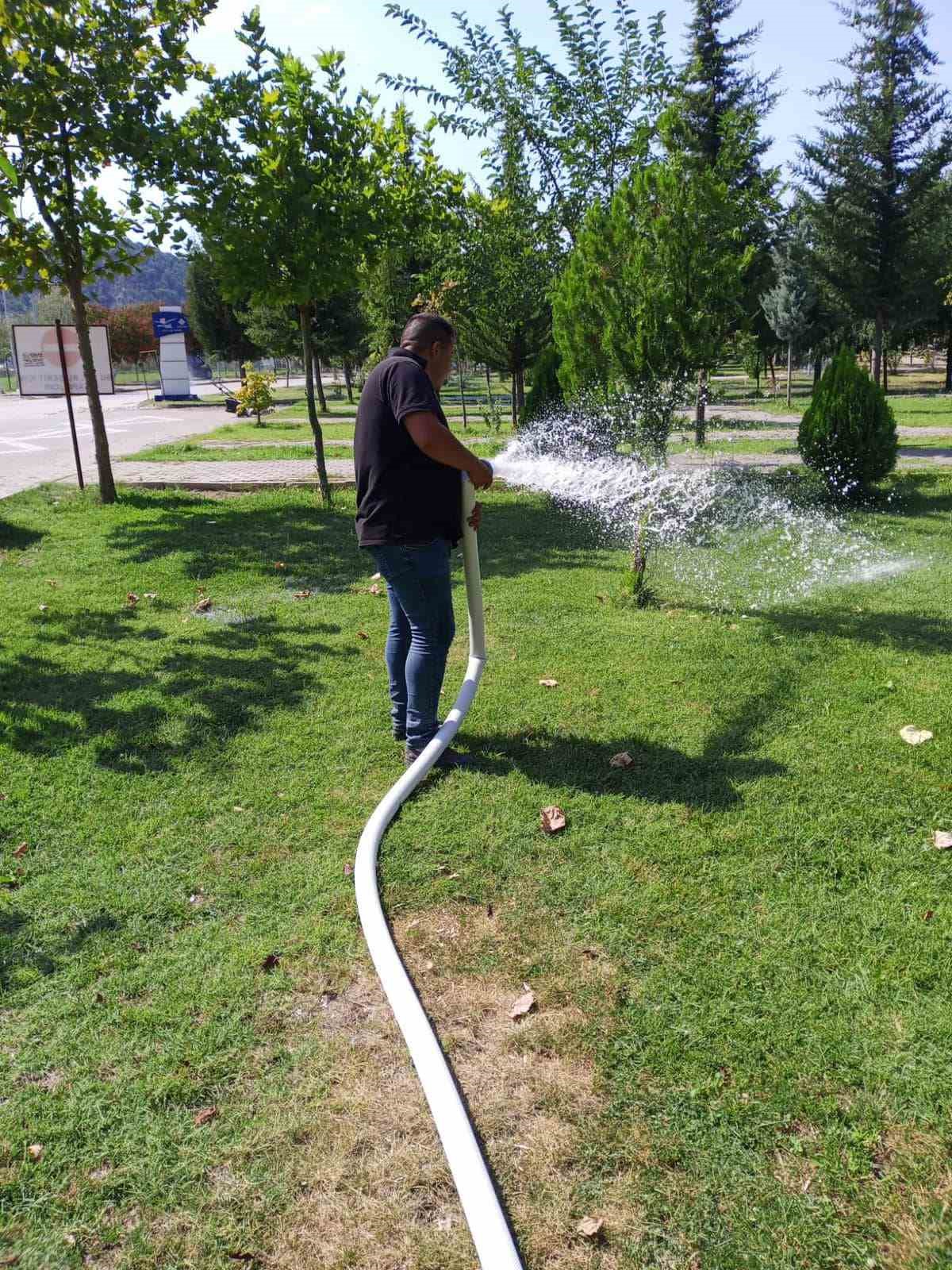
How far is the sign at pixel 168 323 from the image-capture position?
37375 mm

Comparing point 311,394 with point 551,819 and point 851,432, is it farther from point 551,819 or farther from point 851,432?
point 551,819

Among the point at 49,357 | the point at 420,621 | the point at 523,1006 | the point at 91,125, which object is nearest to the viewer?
the point at 523,1006

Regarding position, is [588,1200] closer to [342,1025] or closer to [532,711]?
[342,1025]

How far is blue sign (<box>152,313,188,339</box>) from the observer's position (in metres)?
37.4

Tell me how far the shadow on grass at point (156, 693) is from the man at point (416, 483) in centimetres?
124

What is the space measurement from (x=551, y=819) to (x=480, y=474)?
1.42m

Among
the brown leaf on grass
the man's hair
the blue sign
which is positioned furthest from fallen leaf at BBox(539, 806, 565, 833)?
the blue sign

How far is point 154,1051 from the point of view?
2.40 metres

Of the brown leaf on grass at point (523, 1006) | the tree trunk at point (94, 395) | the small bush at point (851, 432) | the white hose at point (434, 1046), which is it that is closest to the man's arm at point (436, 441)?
the white hose at point (434, 1046)

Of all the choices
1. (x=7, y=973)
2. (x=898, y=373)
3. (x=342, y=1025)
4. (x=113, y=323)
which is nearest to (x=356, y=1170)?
(x=342, y=1025)

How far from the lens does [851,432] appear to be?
35.1 feet

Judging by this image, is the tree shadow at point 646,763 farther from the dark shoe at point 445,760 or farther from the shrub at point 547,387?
the shrub at point 547,387

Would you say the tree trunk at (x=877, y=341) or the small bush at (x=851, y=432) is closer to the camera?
the small bush at (x=851, y=432)

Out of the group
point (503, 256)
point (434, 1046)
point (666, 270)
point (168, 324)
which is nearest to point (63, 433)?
point (503, 256)
